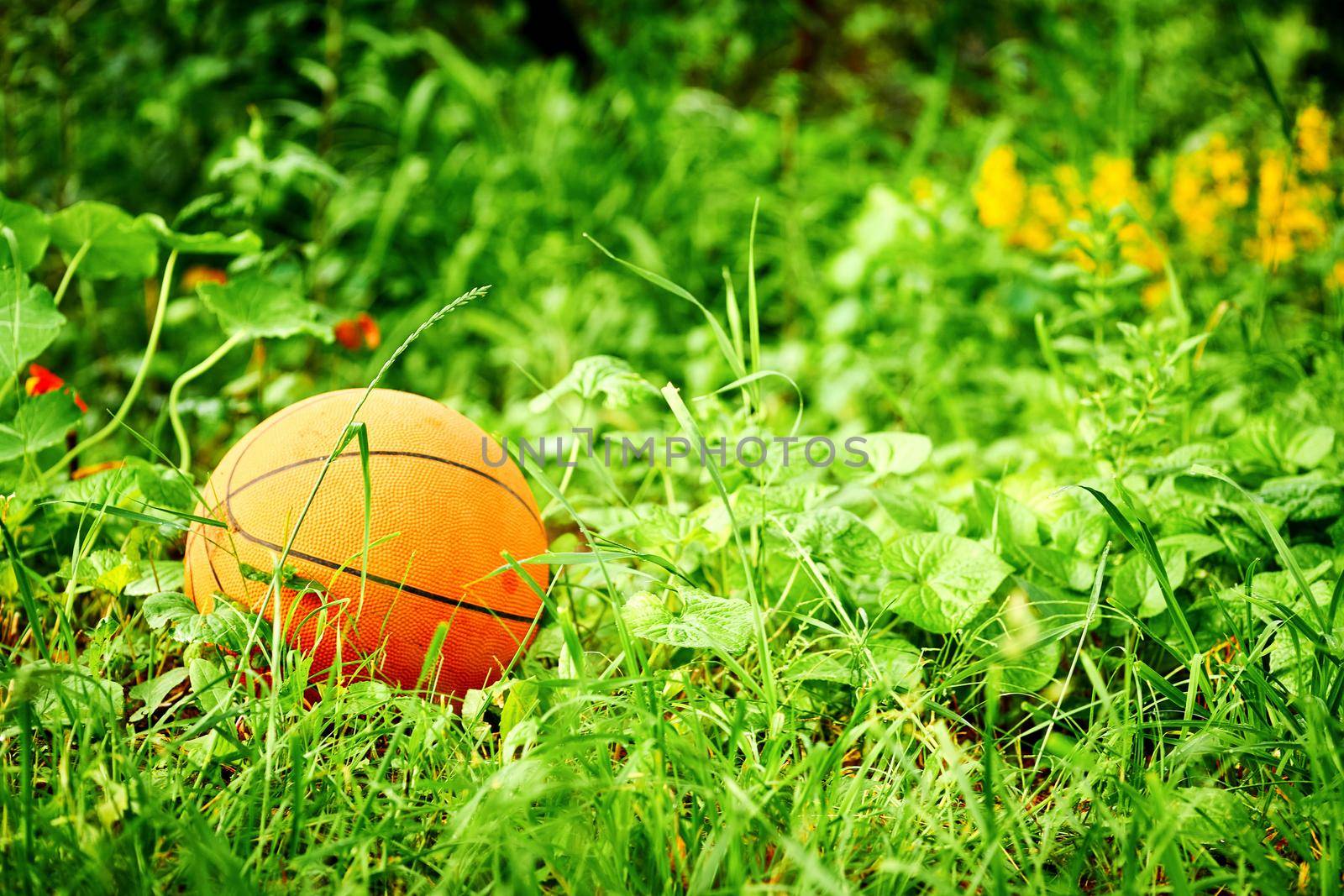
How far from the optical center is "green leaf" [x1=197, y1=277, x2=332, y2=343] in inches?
77.0

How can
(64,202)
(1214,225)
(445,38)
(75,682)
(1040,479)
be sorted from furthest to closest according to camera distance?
1. (445,38)
2. (1214,225)
3. (64,202)
4. (1040,479)
5. (75,682)

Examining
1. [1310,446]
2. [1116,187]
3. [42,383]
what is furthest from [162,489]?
[1116,187]

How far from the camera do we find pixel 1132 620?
1.45m

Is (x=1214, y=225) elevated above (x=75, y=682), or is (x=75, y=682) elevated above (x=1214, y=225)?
Answer: (x=1214, y=225)

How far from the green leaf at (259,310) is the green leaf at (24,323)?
0.98ft

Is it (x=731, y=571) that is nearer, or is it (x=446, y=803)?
(x=446, y=803)

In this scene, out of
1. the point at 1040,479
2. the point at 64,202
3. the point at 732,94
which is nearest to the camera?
the point at 1040,479

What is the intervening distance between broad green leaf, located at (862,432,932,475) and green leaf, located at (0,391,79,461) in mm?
1634

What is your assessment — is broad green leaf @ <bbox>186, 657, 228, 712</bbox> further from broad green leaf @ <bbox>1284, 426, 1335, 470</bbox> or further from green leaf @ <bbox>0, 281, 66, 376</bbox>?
broad green leaf @ <bbox>1284, 426, 1335, 470</bbox>

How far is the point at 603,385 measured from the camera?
5.82 ft

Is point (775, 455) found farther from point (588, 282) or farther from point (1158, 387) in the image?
point (588, 282)

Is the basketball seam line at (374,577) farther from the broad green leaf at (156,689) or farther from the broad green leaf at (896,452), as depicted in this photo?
the broad green leaf at (896,452)

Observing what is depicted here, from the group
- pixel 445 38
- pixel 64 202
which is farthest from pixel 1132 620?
pixel 445 38

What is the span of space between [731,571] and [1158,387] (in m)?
0.98
